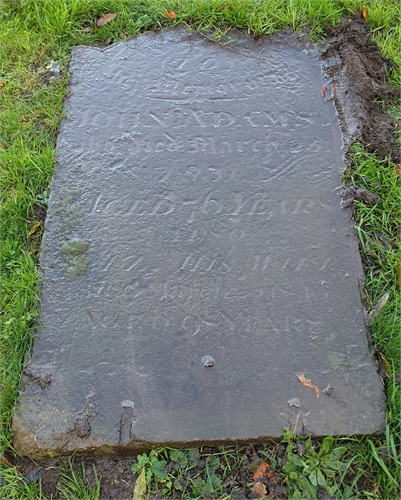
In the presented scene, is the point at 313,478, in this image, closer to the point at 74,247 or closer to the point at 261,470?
the point at 261,470

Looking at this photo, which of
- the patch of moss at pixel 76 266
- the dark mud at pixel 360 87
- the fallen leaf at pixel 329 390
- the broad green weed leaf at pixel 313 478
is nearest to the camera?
the broad green weed leaf at pixel 313 478

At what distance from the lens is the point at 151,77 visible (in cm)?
273

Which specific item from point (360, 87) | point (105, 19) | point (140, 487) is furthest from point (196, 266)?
point (105, 19)

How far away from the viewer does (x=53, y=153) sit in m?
2.54

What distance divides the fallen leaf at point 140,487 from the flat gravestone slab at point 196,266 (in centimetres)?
12

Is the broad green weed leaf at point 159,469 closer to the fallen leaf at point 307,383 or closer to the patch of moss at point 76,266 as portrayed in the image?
the fallen leaf at point 307,383

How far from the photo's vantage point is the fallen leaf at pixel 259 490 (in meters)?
1.84

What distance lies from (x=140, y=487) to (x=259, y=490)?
17.1 inches

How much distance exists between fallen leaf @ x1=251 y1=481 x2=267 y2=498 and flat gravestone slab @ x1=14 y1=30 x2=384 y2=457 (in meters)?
0.17

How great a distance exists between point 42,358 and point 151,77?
157 centimetres

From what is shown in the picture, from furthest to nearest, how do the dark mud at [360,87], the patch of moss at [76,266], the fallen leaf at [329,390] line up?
the dark mud at [360,87] < the patch of moss at [76,266] < the fallen leaf at [329,390]

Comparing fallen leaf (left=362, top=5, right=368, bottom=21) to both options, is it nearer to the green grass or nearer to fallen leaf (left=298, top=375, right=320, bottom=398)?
the green grass

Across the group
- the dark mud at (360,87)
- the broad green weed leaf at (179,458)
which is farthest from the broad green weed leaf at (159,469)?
the dark mud at (360,87)

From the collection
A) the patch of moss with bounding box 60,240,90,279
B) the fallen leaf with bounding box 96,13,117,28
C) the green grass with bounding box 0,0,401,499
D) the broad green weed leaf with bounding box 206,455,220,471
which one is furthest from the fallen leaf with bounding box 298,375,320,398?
the fallen leaf with bounding box 96,13,117,28
